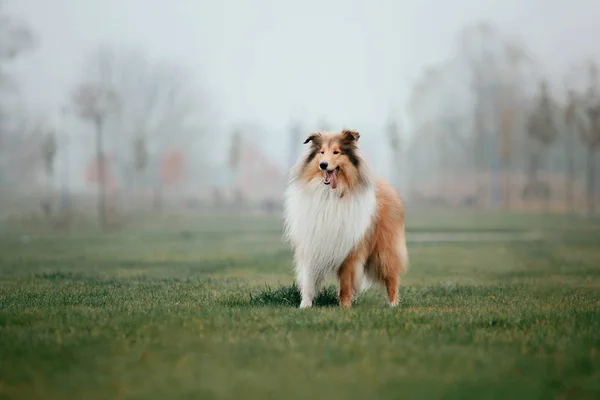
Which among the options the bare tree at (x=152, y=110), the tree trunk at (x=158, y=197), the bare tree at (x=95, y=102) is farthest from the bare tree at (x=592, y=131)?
the bare tree at (x=152, y=110)

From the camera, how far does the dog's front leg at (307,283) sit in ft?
23.1

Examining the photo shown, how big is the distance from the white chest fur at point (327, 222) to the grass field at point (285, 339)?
0.52m

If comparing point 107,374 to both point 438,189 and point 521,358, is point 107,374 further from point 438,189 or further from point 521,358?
point 438,189

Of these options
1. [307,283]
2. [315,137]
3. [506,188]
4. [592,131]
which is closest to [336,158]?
[315,137]

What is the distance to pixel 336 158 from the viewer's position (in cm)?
675

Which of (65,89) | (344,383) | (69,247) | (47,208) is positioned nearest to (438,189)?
(65,89)

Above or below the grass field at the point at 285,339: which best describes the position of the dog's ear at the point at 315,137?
above

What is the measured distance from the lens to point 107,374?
4473mm

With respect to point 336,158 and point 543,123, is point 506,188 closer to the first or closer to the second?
point 543,123

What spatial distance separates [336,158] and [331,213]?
1.65 ft

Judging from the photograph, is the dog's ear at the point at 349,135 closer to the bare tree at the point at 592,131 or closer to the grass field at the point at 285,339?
the grass field at the point at 285,339

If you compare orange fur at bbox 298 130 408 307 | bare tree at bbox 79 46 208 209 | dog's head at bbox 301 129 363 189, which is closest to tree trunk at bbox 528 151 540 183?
bare tree at bbox 79 46 208 209

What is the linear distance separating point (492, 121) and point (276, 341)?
1483 inches

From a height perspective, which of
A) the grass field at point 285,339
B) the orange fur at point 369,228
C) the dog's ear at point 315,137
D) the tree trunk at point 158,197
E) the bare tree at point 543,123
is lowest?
the tree trunk at point 158,197
